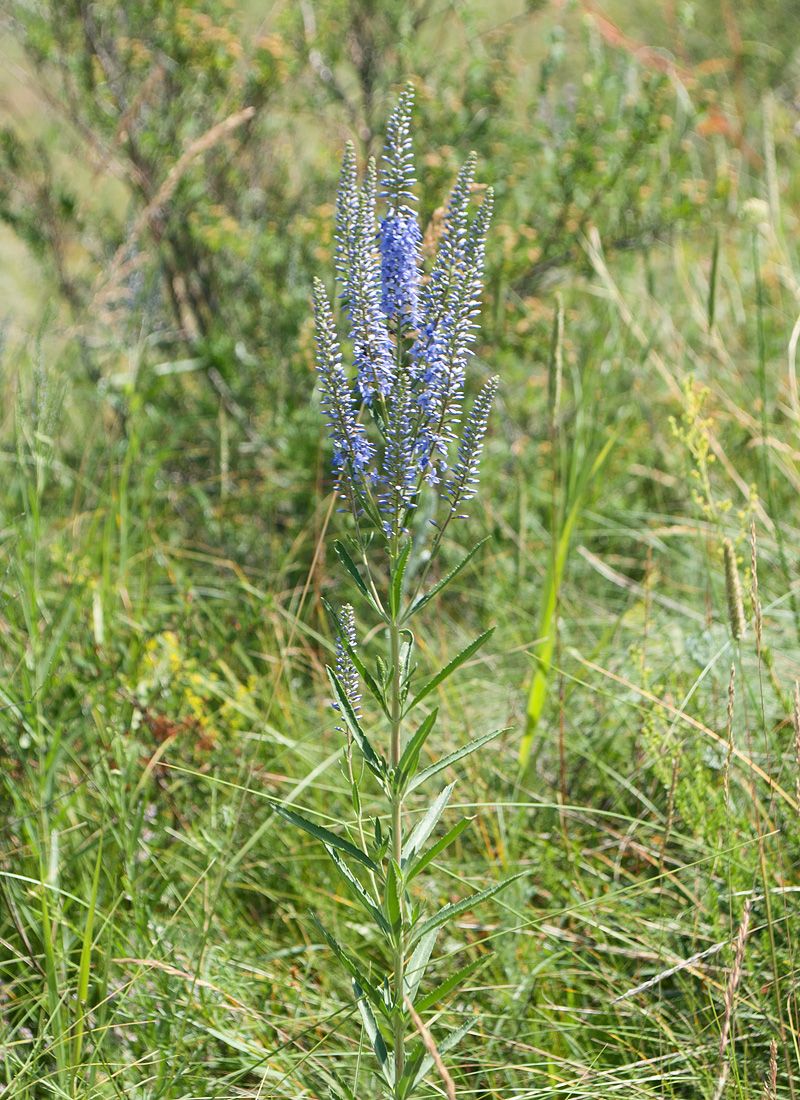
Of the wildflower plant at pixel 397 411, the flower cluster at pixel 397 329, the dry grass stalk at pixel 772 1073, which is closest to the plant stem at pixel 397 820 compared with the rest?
the wildflower plant at pixel 397 411

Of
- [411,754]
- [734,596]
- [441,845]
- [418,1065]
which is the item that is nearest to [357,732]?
[411,754]

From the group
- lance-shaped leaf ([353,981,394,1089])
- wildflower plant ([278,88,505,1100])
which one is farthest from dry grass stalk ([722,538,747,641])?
lance-shaped leaf ([353,981,394,1089])

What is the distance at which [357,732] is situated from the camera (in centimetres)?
143

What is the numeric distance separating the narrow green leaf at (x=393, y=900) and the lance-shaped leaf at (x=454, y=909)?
0.17ft

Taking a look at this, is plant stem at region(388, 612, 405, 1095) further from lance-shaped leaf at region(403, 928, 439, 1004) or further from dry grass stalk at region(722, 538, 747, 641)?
dry grass stalk at region(722, 538, 747, 641)

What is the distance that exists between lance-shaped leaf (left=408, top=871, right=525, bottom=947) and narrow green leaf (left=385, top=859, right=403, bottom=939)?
0.05 meters

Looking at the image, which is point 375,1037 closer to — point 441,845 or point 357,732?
point 441,845

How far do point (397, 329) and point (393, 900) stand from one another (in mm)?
862

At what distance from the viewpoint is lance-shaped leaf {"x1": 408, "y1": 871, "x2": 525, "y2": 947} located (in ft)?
4.55

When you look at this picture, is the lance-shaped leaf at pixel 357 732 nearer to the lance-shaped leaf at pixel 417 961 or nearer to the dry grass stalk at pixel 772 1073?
the lance-shaped leaf at pixel 417 961

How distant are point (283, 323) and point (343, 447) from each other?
9.13 feet

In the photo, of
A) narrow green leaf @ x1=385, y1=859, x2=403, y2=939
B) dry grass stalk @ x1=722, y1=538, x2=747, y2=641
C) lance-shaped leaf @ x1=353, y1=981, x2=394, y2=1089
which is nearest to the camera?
narrow green leaf @ x1=385, y1=859, x2=403, y2=939

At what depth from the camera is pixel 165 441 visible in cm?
423

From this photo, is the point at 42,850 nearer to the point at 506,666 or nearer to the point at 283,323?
the point at 506,666
